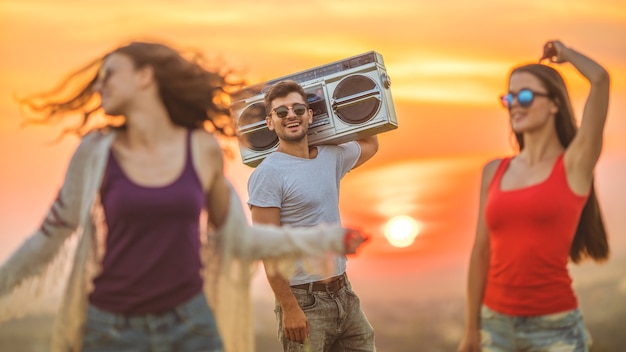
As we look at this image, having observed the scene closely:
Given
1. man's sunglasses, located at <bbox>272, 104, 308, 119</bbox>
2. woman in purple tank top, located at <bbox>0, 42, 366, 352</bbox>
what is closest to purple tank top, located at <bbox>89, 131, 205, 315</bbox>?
woman in purple tank top, located at <bbox>0, 42, 366, 352</bbox>

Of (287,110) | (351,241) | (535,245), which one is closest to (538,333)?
(535,245)

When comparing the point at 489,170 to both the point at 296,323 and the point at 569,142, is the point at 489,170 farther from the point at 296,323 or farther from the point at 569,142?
the point at 296,323

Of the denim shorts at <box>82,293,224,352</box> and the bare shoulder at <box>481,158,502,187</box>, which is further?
the bare shoulder at <box>481,158,502,187</box>

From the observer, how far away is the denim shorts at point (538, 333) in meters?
4.70

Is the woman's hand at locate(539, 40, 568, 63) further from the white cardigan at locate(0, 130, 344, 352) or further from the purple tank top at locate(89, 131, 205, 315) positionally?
the purple tank top at locate(89, 131, 205, 315)

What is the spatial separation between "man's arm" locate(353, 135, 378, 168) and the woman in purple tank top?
2.29m

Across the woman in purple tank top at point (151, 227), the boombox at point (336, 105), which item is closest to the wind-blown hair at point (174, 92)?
the woman in purple tank top at point (151, 227)

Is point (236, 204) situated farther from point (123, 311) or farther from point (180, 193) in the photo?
point (123, 311)

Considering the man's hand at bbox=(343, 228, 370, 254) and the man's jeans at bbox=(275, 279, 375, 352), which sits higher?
the man's hand at bbox=(343, 228, 370, 254)

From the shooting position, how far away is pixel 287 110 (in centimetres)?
631

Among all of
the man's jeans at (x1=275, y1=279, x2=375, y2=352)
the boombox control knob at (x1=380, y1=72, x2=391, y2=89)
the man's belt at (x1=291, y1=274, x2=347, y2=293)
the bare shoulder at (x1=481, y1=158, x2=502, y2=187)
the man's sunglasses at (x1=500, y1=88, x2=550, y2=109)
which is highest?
the boombox control knob at (x1=380, y1=72, x2=391, y2=89)

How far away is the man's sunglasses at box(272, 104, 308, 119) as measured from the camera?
6.30m

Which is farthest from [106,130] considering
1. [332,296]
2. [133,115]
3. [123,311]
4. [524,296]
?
[332,296]

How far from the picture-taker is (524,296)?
4703mm
